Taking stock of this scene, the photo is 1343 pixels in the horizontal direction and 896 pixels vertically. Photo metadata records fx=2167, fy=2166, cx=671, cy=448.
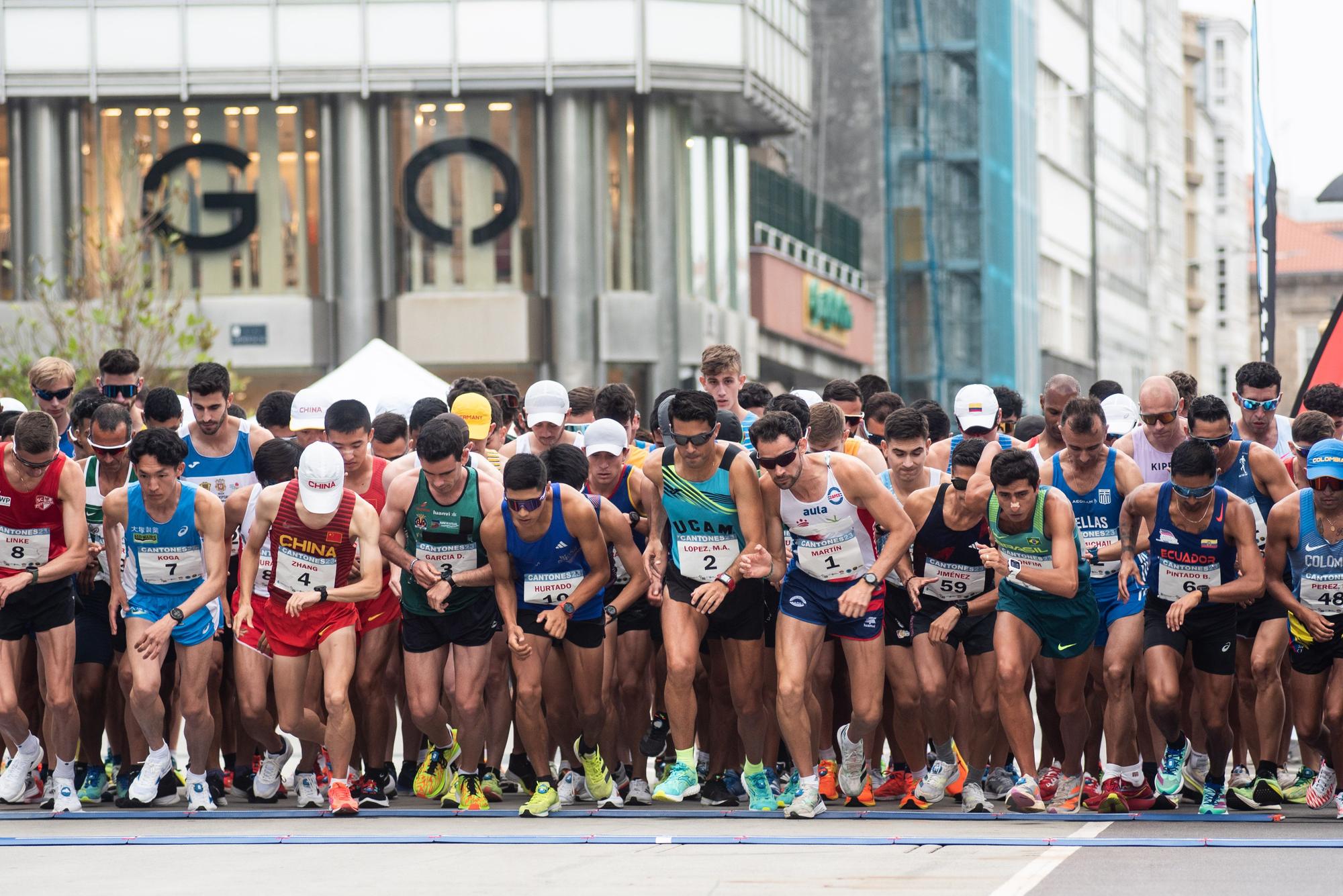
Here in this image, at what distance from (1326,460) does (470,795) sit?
4.53 meters

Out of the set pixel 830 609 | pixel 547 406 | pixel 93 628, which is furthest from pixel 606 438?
pixel 93 628

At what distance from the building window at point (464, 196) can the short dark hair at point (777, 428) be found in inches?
1066

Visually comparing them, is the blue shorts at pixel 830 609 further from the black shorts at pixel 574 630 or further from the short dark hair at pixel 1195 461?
the short dark hair at pixel 1195 461

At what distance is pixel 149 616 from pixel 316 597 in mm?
918

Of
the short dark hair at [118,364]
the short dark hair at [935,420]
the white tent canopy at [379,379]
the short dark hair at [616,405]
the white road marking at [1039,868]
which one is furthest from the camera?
the white tent canopy at [379,379]

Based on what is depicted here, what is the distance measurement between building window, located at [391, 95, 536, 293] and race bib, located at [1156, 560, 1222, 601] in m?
27.3

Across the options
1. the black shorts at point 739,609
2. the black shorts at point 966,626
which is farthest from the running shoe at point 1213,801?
the black shorts at point 739,609

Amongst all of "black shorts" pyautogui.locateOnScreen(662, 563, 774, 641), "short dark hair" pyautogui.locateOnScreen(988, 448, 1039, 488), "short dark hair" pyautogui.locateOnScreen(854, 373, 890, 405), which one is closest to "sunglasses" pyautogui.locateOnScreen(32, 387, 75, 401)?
"black shorts" pyautogui.locateOnScreen(662, 563, 774, 641)

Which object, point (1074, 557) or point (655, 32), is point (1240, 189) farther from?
point (1074, 557)

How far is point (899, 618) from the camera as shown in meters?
11.1

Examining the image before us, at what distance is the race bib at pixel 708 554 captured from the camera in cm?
1080

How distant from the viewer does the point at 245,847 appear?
380 inches

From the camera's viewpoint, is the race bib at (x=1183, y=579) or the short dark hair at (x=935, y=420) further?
the short dark hair at (x=935, y=420)

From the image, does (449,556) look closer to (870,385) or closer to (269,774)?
(269,774)
